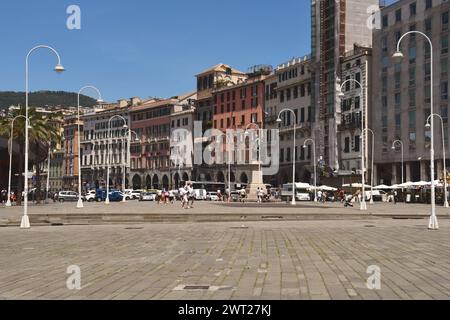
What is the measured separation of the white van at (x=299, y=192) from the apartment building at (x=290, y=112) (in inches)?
521

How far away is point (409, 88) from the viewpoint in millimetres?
85812

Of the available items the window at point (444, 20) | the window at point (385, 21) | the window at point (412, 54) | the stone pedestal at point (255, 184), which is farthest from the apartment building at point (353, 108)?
the stone pedestal at point (255, 184)

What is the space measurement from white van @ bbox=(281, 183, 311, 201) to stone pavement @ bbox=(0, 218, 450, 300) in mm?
67469

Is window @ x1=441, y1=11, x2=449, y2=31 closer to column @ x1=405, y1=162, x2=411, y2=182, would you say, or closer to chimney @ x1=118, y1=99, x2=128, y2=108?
column @ x1=405, y1=162, x2=411, y2=182

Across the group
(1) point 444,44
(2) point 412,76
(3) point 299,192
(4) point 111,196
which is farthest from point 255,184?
(1) point 444,44

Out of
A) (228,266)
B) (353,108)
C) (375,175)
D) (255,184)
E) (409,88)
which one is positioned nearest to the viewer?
(228,266)

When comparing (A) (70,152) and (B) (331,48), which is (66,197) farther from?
(A) (70,152)

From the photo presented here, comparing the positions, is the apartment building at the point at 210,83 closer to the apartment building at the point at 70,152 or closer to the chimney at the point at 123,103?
the chimney at the point at 123,103

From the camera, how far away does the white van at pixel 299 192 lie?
8944 centimetres

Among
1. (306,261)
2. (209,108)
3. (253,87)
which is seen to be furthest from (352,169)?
(306,261)

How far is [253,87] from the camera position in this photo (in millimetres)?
124250

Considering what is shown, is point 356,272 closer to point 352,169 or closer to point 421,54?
point 421,54

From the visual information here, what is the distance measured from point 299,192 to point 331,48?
24951 millimetres
